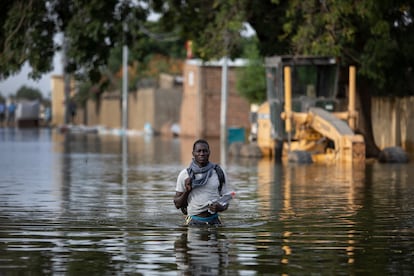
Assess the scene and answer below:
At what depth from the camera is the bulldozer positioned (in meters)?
36.8

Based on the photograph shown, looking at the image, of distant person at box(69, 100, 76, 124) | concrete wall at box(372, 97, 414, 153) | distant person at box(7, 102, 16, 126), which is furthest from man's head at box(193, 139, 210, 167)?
distant person at box(7, 102, 16, 126)

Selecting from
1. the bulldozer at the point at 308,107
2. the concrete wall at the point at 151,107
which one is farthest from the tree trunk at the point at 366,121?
the concrete wall at the point at 151,107

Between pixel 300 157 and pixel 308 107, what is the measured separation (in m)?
3.26

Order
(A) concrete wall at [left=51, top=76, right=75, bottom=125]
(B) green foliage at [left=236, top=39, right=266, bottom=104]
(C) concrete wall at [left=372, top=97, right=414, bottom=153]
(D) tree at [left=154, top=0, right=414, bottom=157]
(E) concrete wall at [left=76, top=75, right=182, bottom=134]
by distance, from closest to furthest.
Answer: (D) tree at [left=154, top=0, right=414, bottom=157], (C) concrete wall at [left=372, top=97, right=414, bottom=153], (B) green foliage at [left=236, top=39, right=266, bottom=104], (E) concrete wall at [left=76, top=75, right=182, bottom=134], (A) concrete wall at [left=51, top=76, right=75, bottom=125]

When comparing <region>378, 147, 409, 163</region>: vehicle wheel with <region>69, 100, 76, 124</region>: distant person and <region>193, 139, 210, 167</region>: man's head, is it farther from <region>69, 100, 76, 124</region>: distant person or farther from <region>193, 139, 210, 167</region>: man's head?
<region>69, 100, 76, 124</region>: distant person

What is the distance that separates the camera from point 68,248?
1296cm

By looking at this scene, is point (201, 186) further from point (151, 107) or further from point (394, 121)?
point (151, 107)

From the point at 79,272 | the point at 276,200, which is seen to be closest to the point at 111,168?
the point at 276,200

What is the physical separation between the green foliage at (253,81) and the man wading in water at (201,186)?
173 ft

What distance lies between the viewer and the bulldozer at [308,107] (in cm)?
3678

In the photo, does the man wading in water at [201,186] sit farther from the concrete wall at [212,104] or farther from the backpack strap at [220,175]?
the concrete wall at [212,104]

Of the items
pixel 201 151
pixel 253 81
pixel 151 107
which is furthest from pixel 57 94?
pixel 201 151

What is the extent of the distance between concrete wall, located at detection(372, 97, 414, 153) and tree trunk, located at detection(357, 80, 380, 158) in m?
3.93

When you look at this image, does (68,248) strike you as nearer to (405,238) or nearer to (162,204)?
(405,238)
